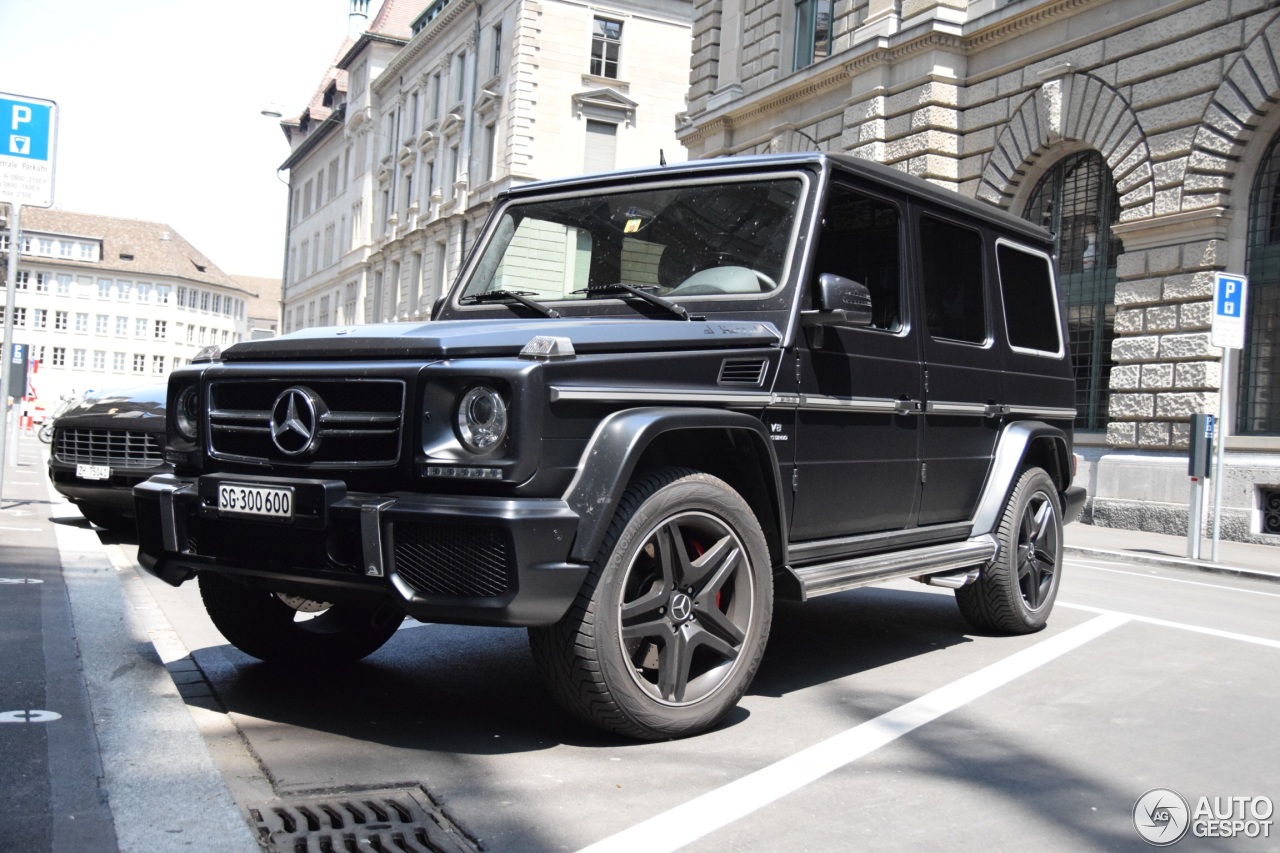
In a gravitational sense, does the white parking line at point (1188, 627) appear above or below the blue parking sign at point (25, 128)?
below

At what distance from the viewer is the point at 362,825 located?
3201mm

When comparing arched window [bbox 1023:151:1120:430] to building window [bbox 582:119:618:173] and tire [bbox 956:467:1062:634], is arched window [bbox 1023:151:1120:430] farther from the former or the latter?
building window [bbox 582:119:618:173]

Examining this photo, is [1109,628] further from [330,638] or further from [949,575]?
[330,638]

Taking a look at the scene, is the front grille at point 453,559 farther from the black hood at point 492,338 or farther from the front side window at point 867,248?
the front side window at point 867,248

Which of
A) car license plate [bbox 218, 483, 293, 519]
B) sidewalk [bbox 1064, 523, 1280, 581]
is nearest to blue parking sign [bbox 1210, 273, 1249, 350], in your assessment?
sidewalk [bbox 1064, 523, 1280, 581]

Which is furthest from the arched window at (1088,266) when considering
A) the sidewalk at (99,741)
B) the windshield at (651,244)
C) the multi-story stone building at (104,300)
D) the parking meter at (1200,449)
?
the multi-story stone building at (104,300)

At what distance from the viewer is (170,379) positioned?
4504mm

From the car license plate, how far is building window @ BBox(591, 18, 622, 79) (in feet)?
137

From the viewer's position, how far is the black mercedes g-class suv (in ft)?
12.0

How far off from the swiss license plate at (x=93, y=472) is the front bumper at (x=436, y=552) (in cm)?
590

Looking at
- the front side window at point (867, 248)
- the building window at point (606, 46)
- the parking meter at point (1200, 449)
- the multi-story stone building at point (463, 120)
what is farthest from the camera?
the building window at point (606, 46)

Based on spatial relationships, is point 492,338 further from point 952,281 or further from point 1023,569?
point 1023,569

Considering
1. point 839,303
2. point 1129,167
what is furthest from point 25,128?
point 1129,167

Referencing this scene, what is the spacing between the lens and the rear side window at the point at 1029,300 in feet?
21.4
